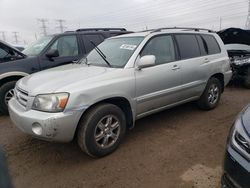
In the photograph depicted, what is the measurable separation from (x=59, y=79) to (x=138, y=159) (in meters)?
1.53

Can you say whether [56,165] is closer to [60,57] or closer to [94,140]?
[94,140]

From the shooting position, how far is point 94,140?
10.7 ft

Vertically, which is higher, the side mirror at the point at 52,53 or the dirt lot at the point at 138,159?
the side mirror at the point at 52,53

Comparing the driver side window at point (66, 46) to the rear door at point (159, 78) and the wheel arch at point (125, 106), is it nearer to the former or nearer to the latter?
the rear door at point (159, 78)

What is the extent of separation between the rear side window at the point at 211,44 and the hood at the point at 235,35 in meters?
3.79

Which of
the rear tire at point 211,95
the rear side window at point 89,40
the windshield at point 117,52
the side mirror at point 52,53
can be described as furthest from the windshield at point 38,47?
the rear tire at point 211,95

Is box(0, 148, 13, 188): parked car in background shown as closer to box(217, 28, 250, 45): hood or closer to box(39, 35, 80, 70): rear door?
box(39, 35, 80, 70): rear door

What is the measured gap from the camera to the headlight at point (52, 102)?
9.77 feet

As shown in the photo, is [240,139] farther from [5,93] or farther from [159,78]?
[5,93]

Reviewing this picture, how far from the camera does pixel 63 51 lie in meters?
6.09

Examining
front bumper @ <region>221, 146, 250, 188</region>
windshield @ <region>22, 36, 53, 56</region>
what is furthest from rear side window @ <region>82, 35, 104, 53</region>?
front bumper @ <region>221, 146, 250, 188</region>

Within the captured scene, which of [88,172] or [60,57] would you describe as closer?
[88,172]

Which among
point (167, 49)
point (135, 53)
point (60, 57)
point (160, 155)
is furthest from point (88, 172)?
point (60, 57)

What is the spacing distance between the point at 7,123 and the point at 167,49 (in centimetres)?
342
